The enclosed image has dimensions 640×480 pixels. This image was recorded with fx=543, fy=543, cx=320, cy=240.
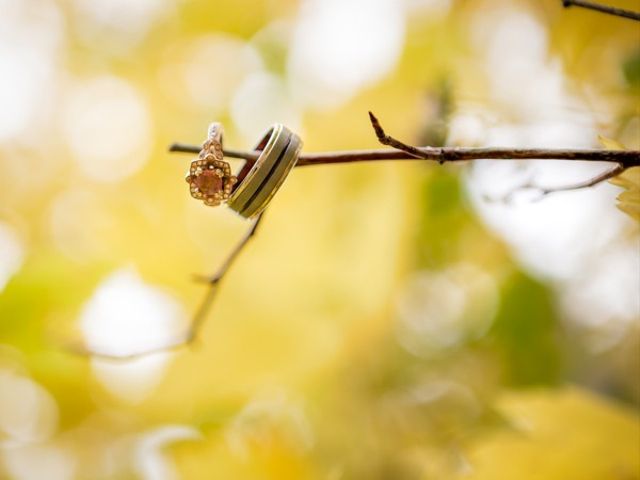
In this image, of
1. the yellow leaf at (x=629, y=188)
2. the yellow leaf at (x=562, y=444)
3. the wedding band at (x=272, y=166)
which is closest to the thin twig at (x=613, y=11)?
the yellow leaf at (x=629, y=188)

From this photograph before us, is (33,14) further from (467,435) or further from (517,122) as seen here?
(467,435)

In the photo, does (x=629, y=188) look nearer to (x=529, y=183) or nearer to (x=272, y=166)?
(x=529, y=183)

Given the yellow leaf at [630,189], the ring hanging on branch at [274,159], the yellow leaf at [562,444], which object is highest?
the ring hanging on branch at [274,159]

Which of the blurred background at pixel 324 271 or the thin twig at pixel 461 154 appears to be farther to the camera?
the blurred background at pixel 324 271

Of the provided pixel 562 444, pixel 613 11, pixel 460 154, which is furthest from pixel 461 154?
pixel 562 444

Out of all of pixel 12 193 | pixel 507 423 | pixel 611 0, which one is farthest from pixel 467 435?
pixel 12 193

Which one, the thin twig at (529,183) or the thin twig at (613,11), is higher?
the thin twig at (613,11)

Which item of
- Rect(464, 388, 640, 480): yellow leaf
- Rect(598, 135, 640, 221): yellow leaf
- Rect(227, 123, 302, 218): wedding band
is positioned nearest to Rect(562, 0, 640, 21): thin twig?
Rect(598, 135, 640, 221): yellow leaf

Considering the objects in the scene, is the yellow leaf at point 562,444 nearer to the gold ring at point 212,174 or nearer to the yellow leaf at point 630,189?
the yellow leaf at point 630,189
